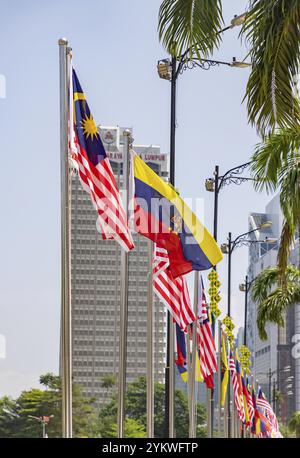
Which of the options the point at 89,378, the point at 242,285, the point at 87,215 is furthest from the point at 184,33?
the point at 89,378

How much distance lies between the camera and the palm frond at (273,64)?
12719 millimetres

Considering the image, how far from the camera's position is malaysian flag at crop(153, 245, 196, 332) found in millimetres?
18031

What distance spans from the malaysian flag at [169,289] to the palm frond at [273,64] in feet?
17.8

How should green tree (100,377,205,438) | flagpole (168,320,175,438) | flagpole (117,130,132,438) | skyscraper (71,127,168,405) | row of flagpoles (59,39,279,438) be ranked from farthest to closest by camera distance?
green tree (100,377,205,438) < skyscraper (71,127,168,405) < flagpole (168,320,175,438) < flagpole (117,130,132,438) < row of flagpoles (59,39,279,438)

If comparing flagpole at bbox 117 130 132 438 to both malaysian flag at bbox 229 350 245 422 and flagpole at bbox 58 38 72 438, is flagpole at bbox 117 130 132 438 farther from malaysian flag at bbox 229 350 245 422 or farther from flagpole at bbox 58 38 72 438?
malaysian flag at bbox 229 350 245 422

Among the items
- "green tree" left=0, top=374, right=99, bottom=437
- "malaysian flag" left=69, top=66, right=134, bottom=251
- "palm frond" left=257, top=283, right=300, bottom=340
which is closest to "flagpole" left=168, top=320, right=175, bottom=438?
"malaysian flag" left=69, top=66, right=134, bottom=251

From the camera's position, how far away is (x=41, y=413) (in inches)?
5074

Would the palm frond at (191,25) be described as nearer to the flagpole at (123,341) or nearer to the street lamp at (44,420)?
the flagpole at (123,341)

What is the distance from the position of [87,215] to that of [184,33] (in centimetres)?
4620

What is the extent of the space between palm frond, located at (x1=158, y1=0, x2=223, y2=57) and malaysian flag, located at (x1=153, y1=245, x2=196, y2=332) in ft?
18.3

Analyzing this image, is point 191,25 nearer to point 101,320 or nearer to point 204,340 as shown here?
point 204,340

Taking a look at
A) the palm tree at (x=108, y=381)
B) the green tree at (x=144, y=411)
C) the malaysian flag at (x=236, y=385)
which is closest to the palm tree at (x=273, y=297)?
the malaysian flag at (x=236, y=385)
